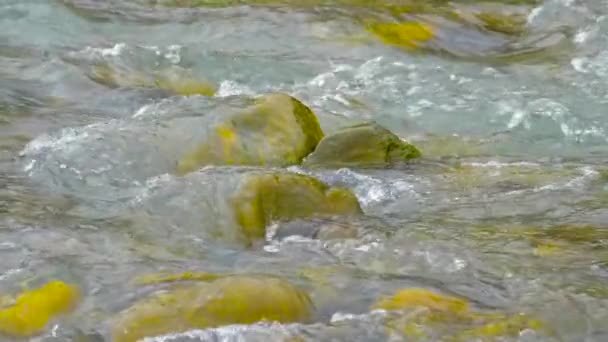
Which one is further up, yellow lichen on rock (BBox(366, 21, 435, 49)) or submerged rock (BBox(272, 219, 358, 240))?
submerged rock (BBox(272, 219, 358, 240))

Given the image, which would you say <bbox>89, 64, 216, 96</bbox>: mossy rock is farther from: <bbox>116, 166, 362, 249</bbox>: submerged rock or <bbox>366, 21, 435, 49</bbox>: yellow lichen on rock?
<bbox>116, 166, 362, 249</bbox>: submerged rock

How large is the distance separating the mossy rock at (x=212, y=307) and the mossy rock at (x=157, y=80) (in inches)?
190

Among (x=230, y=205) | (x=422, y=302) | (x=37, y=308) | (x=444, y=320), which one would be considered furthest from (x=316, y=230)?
(x=37, y=308)

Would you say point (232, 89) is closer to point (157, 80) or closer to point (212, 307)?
point (157, 80)

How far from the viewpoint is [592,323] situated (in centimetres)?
462

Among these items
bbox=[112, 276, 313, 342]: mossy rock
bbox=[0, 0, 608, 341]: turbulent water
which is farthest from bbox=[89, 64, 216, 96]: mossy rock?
bbox=[112, 276, 313, 342]: mossy rock

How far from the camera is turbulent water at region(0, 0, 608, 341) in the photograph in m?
4.95

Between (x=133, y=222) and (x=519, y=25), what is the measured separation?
7.41m

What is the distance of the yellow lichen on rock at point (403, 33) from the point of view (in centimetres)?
1079

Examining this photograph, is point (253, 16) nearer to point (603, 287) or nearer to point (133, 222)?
point (133, 222)

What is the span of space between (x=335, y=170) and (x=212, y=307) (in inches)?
109

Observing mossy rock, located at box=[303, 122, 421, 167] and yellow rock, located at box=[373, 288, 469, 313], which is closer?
yellow rock, located at box=[373, 288, 469, 313]

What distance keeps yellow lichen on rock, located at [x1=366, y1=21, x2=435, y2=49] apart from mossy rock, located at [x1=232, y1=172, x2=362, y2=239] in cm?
484

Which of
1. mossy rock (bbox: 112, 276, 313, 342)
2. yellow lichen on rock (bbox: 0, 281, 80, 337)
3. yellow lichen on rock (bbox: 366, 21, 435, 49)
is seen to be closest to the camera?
mossy rock (bbox: 112, 276, 313, 342)
